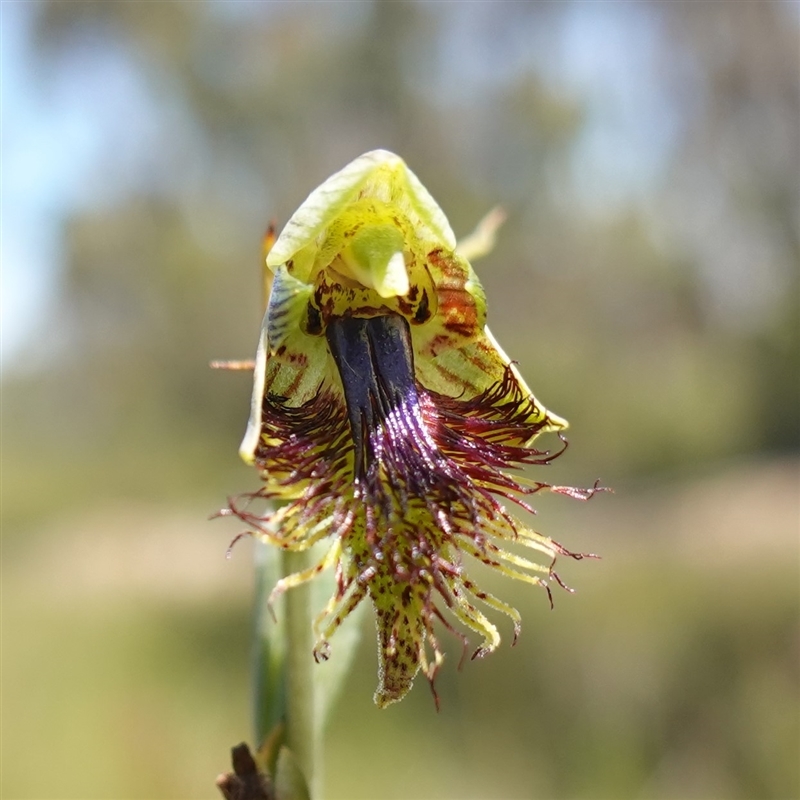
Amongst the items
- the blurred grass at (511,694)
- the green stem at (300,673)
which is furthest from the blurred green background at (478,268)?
the green stem at (300,673)

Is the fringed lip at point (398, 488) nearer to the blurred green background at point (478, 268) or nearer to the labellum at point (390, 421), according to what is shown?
the labellum at point (390, 421)

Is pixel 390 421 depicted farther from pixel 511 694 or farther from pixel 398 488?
pixel 511 694

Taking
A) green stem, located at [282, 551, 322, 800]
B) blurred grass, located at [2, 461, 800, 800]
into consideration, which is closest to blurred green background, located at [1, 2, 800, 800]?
blurred grass, located at [2, 461, 800, 800]

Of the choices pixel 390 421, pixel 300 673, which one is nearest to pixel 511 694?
pixel 300 673

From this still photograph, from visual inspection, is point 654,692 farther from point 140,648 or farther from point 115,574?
point 115,574

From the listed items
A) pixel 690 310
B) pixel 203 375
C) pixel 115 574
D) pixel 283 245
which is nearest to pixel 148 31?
A: pixel 203 375

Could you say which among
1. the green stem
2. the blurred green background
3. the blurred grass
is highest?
the blurred green background

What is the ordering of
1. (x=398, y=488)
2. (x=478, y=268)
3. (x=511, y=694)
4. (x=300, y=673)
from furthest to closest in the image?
(x=478, y=268), (x=511, y=694), (x=300, y=673), (x=398, y=488)

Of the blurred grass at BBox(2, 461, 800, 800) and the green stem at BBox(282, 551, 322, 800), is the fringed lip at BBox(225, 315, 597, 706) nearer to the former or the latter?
the green stem at BBox(282, 551, 322, 800)
